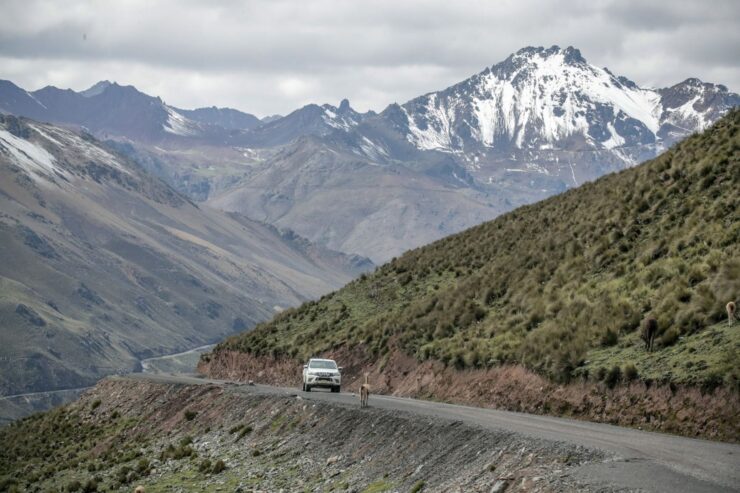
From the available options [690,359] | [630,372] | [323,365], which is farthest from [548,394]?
[323,365]

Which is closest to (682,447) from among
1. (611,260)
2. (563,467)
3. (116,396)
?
(563,467)

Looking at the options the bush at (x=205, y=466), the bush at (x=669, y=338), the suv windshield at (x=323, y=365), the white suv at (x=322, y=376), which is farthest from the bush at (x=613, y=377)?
the suv windshield at (x=323, y=365)

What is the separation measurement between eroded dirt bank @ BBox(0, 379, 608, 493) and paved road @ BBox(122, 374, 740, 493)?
1.99 feet

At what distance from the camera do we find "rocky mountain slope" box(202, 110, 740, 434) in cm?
2958

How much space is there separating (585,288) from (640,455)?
19.8 meters

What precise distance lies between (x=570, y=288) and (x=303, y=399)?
11.8 metres

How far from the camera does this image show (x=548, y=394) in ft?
105

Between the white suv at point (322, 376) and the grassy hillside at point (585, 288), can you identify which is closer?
the grassy hillside at point (585, 288)

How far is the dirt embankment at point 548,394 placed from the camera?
24234 millimetres

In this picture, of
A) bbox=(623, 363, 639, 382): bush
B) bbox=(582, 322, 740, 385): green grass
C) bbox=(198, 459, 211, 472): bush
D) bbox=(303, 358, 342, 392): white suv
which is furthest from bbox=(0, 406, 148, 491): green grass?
bbox=(623, 363, 639, 382): bush

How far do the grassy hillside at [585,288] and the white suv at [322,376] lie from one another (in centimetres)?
395

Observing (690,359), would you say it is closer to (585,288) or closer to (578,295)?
(578,295)

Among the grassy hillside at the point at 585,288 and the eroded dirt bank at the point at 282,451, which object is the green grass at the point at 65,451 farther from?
the grassy hillside at the point at 585,288

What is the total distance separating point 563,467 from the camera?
18766mm
